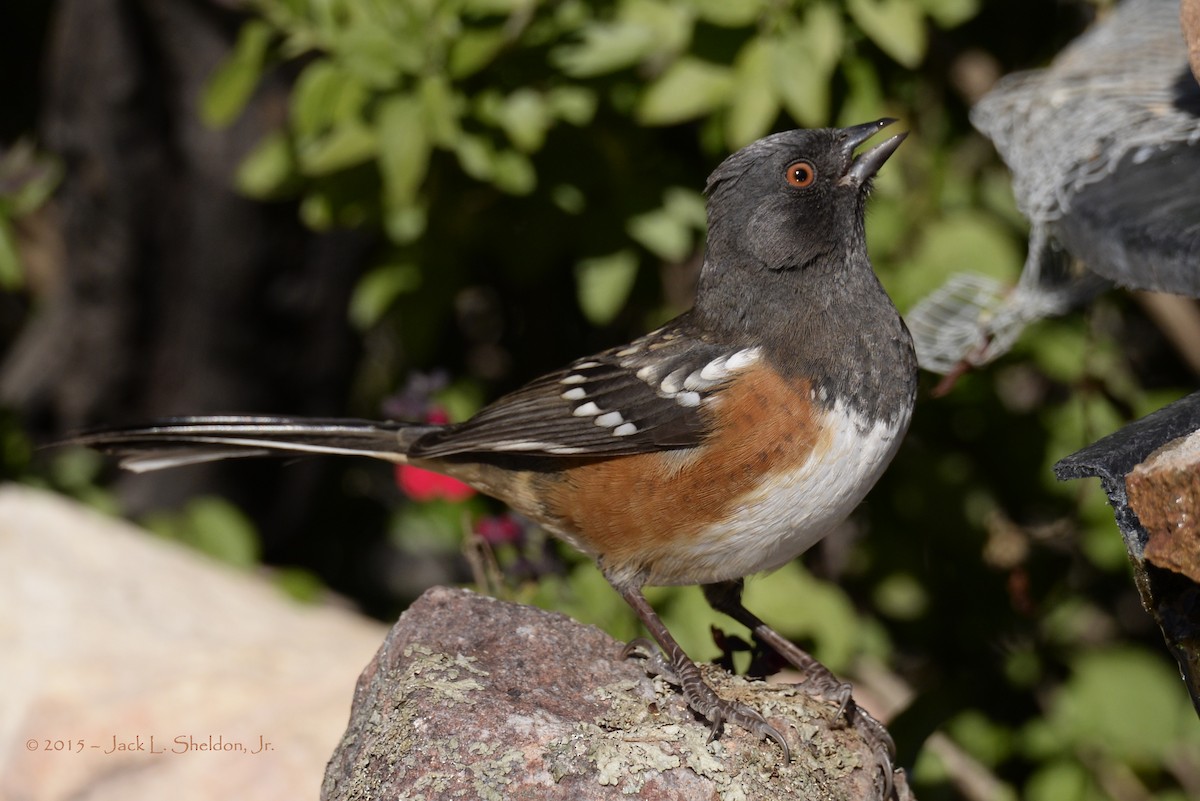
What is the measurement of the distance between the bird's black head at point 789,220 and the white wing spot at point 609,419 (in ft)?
0.90

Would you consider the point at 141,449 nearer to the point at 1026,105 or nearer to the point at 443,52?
the point at 443,52

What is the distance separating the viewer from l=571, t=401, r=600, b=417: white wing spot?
256 cm

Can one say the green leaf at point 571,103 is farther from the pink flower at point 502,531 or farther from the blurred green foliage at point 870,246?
the pink flower at point 502,531

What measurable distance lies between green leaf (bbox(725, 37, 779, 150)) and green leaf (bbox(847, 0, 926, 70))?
0.23 meters

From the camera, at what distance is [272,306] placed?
459 centimetres

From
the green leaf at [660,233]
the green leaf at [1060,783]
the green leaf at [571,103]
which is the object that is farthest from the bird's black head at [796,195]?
the green leaf at [1060,783]

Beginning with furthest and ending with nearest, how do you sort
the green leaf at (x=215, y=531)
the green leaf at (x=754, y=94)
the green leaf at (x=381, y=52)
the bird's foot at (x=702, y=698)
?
the green leaf at (x=215, y=531)
the green leaf at (x=754, y=94)
the green leaf at (x=381, y=52)
the bird's foot at (x=702, y=698)

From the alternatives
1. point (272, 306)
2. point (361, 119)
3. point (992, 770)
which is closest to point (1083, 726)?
point (992, 770)

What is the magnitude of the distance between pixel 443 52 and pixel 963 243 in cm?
147

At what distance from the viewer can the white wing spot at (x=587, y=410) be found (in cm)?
256

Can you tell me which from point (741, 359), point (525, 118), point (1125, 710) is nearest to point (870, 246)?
point (525, 118)

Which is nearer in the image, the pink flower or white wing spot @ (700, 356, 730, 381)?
white wing spot @ (700, 356, 730, 381)

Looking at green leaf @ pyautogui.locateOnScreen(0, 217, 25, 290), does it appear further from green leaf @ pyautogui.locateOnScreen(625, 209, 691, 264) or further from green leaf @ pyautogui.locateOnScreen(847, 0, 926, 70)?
green leaf @ pyautogui.locateOnScreen(847, 0, 926, 70)

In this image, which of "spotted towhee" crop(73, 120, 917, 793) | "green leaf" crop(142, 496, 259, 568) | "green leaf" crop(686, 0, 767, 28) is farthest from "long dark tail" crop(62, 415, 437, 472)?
"green leaf" crop(142, 496, 259, 568)
